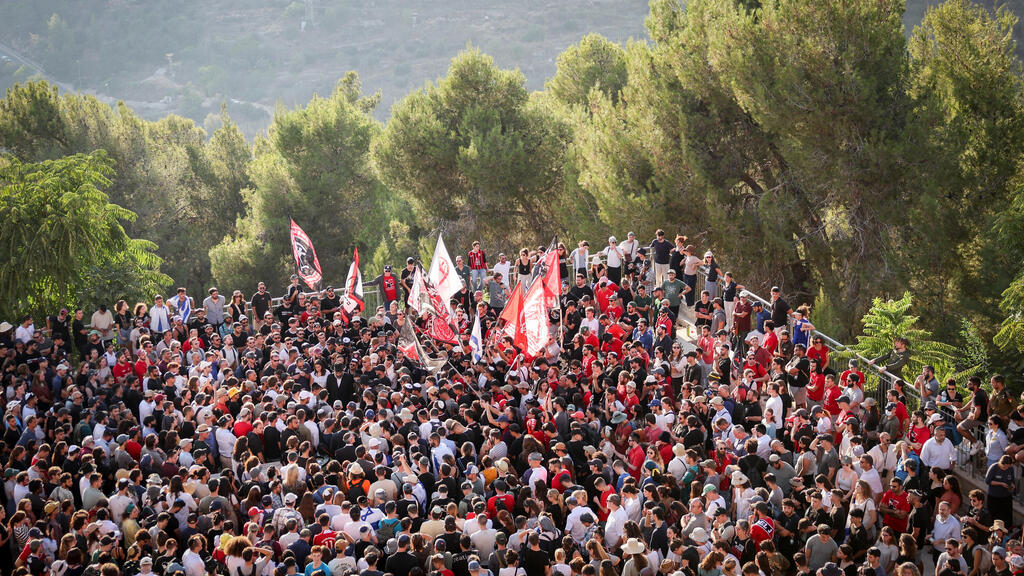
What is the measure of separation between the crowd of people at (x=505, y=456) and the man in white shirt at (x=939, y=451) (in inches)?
0.9

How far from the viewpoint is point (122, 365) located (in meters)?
15.7

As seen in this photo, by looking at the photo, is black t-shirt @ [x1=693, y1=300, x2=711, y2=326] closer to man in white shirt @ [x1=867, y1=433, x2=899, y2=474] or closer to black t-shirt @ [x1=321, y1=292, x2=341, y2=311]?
man in white shirt @ [x1=867, y1=433, x2=899, y2=474]

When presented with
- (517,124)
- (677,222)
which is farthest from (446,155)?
(677,222)

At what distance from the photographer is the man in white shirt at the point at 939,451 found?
1045 centimetres

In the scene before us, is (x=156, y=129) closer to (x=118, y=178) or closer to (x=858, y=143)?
(x=118, y=178)

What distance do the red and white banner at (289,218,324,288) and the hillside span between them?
143 m

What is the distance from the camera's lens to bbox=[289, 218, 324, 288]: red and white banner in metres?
19.0

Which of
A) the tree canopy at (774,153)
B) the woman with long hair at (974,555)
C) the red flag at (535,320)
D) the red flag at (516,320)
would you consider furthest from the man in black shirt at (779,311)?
the woman with long hair at (974,555)

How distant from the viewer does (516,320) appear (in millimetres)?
14250

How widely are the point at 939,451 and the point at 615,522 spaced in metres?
3.89

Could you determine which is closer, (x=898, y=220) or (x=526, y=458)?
(x=526, y=458)

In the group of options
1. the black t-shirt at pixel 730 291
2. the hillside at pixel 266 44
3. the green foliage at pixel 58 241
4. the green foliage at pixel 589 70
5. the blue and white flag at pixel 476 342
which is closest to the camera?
the blue and white flag at pixel 476 342

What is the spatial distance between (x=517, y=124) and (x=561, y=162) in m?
2.22

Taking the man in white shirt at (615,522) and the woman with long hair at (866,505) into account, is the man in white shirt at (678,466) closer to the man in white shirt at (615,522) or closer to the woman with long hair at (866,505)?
the man in white shirt at (615,522)
